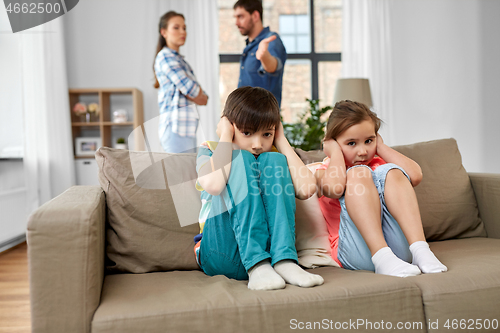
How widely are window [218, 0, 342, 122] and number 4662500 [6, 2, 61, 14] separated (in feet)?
5.30

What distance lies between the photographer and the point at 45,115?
3275 mm

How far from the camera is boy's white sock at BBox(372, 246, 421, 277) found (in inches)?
39.6

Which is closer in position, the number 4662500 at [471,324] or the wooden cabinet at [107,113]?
the number 4662500 at [471,324]

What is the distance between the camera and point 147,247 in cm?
117

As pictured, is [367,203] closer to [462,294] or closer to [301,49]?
[462,294]

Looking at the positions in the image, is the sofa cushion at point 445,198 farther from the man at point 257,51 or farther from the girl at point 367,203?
the man at point 257,51

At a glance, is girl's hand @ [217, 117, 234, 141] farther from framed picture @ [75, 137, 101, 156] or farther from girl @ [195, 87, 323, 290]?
framed picture @ [75, 137, 101, 156]

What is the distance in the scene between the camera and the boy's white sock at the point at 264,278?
0.92 m

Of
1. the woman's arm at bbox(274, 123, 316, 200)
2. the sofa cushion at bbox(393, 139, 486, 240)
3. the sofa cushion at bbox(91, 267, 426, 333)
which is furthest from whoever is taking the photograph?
the sofa cushion at bbox(393, 139, 486, 240)

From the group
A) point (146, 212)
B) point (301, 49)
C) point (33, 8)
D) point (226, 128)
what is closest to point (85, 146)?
point (33, 8)

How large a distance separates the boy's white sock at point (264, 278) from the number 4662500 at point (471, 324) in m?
0.42

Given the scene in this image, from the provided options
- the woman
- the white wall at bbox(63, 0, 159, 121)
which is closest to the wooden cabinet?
the white wall at bbox(63, 0, 159, 121)

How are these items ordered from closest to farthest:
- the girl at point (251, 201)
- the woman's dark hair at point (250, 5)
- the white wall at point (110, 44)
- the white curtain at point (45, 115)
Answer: the girl at point (251, 201)
the woman's dark hair at point (250, 5)
the white curtain at point (45, 115)
the white wall at point (110, 44)

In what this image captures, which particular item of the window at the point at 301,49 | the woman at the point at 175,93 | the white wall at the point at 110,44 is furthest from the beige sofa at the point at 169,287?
the window at the point at 301,49
